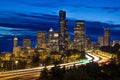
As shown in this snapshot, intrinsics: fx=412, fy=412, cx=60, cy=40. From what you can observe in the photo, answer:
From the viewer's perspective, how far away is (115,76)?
61.2 meters

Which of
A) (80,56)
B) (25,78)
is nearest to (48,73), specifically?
(25,78)

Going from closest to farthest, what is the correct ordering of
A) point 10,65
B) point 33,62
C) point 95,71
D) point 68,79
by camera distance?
point 68,79
point 95,71
point 10,65
point 33,62

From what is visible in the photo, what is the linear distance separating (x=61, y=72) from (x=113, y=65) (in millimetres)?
12501

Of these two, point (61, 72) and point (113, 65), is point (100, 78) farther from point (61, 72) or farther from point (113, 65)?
point (113, 65)

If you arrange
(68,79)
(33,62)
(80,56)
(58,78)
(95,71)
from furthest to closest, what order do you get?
(80,56)
(33,62)
(95,71)
(58,78)
(68,79)

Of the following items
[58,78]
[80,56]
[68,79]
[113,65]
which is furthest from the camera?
[80,56]

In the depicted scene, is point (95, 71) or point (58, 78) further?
point (95, 71)

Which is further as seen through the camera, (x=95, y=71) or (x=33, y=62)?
(x=33, y=62)

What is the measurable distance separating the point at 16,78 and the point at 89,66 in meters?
12.2

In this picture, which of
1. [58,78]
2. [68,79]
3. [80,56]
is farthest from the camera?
[80,56]

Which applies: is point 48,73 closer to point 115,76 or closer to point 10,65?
point 115,76

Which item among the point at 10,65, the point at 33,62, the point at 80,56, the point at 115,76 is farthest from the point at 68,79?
the point at 80,56

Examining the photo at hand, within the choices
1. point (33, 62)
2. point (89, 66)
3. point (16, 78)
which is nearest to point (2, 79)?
point (16, 78)

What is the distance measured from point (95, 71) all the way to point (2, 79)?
14.8 metres
